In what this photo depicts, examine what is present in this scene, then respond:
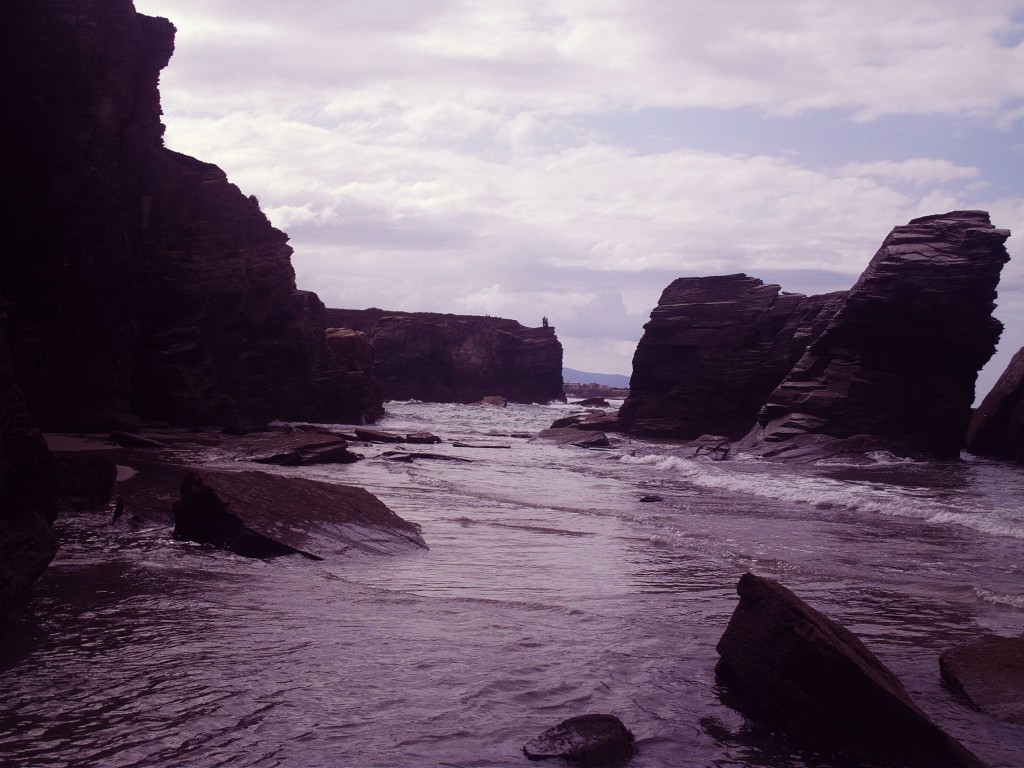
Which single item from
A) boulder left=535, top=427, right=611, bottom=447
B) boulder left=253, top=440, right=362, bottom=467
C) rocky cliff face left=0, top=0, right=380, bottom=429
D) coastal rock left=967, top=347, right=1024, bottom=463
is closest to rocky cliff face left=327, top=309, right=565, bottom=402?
boulder left=535, top=427, right=611, bottom=447

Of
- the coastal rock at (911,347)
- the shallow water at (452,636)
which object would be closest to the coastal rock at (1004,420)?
the coastal rock at (911,347)

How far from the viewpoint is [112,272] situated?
836 inches

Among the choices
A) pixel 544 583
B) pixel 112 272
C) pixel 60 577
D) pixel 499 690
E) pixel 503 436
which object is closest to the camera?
pixel 499 690

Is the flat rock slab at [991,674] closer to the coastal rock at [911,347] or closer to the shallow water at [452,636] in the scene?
the shallow water at [452,636]

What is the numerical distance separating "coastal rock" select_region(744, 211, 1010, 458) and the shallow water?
1754cm

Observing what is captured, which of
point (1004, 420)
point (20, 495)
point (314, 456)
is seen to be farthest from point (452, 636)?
point (1004, 420)

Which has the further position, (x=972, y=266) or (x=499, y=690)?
(x=972, y=266)

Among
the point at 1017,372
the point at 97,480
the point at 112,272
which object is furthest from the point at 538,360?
the point at 97,480

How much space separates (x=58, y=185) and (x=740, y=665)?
19.0 meters

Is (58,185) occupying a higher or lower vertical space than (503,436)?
higher

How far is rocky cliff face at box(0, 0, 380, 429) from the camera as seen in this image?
18516 mm

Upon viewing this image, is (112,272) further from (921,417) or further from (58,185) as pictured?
(921,417)

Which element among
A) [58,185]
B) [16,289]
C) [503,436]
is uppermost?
[58,185]

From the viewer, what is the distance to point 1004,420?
30312 mm
